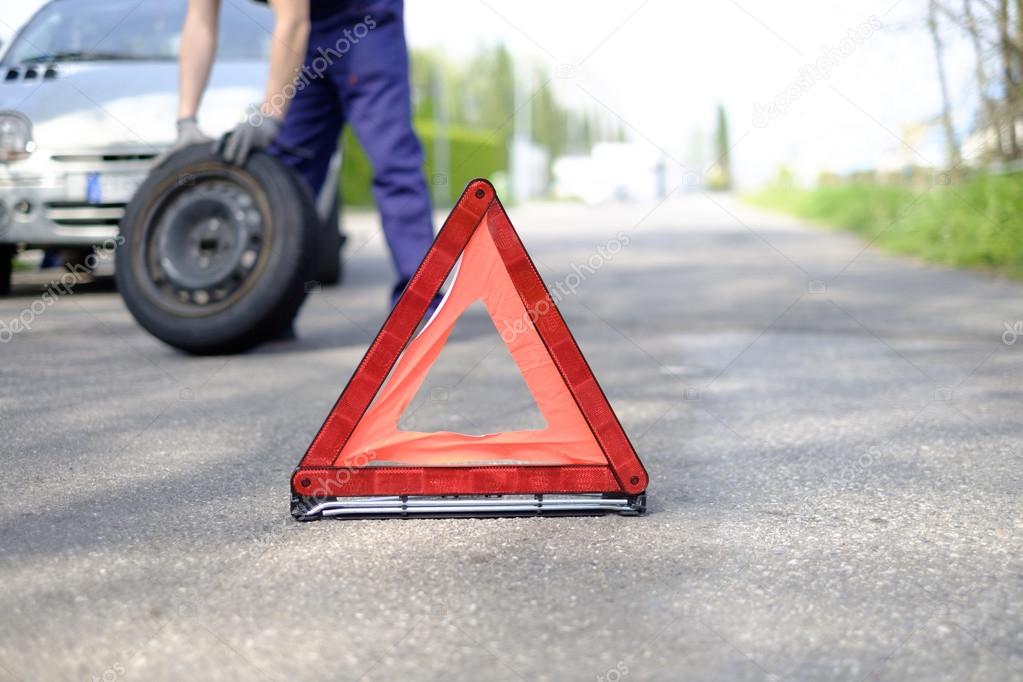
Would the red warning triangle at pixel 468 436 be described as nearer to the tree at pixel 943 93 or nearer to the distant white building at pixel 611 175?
the tree at pixel 943 93

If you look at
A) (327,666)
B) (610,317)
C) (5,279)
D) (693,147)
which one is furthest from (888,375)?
(693,147)

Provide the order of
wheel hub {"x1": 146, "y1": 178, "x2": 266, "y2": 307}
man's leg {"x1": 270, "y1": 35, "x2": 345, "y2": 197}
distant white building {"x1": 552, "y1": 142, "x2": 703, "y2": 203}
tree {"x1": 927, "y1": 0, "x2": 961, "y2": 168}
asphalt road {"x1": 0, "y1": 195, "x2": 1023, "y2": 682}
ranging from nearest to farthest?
asphalt road {"x1": 0, "y1": 195, "x2": 1023, "y2": 682}
wheel hub {"x1": 146, "y1": 178, "x2": 266, "y2": 307}
man's leg {"x1": 270, "y1": 35, "x2": 345, "y2": 197}
tree {"x1": 927, "y1": 0, "x2": 961, "y2": 168}
distant white building {"x1": 552, "y1": 142, "x2": 703, "y2": 203}

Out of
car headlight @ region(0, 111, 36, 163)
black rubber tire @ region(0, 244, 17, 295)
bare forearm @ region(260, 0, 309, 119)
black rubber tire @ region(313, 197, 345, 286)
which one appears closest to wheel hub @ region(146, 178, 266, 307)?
bare forearm @ region(260, 0, 309, 119)

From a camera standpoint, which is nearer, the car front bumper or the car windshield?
the car front bumper

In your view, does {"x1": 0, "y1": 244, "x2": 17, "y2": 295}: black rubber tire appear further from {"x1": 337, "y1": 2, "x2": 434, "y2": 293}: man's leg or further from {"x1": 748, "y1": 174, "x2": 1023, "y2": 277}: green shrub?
{"x1": 748, "y1": 174, "x2": 1023, "y2": 277}: green shrub

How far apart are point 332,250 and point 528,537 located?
5.96 m

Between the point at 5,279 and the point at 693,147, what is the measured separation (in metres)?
136

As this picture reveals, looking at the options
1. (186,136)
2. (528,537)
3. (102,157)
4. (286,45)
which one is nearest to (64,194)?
(102,157)

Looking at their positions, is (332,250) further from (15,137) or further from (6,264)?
(15,137)

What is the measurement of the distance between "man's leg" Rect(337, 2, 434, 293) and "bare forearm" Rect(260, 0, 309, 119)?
0.44 metres

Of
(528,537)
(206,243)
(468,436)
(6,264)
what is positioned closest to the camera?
(528,537)

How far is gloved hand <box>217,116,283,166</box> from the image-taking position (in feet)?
15.5

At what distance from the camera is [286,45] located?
4.66 meters

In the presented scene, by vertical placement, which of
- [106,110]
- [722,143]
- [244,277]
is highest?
[722,143]
